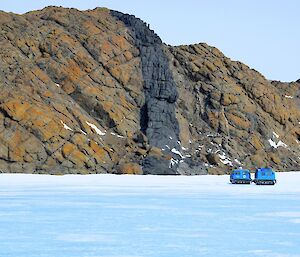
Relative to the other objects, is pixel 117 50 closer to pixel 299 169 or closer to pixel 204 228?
pixel 299 169

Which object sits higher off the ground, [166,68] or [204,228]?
[166,68]

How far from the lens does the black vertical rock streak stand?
92.6 m

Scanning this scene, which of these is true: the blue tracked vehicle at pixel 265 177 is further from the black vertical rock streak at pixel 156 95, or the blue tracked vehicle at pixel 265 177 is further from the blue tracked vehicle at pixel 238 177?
the black vertical rock streak at pixel 156 95

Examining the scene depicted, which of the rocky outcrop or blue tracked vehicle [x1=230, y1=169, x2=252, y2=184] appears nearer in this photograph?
blue tracked vehicle [x1=230, y1=169, x2=252, y2=184]

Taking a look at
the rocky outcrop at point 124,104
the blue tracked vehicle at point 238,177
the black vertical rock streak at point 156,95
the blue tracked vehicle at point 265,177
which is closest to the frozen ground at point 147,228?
the blue tracked vehicle at point 265,177

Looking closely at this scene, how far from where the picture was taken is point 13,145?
79.8 metres

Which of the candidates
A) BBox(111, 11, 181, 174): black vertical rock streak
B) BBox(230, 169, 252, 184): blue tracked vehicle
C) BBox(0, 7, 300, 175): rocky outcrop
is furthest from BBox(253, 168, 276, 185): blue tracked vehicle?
BBox(0, 7, 300, 175): rocky outcrop

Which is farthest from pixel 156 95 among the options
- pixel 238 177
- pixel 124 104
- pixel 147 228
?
pixel 147 228

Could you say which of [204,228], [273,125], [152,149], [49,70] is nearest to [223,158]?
[152,149]

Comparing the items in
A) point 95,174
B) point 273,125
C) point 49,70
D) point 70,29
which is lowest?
point 95,174

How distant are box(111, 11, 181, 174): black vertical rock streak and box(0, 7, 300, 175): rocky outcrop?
0.21 m

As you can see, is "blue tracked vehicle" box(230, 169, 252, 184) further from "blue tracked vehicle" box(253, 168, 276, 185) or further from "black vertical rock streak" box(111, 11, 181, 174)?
"black vertical rock streak" box(111, 11, 181, 174)

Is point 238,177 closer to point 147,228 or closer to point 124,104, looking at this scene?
point 124,104

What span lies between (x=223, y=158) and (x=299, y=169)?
16486 mm
